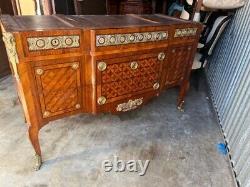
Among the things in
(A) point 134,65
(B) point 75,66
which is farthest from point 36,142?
(A) point 134,65

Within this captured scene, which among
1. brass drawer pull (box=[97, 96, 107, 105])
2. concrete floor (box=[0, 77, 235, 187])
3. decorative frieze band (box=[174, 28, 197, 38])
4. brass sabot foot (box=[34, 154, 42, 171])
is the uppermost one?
decorative frieze band (box=[174, 28, 197, 38])

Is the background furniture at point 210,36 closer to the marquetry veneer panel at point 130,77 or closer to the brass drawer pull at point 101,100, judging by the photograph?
the marquetry veneer panel at point 130,77

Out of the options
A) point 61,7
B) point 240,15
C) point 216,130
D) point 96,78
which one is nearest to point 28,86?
point 96,78

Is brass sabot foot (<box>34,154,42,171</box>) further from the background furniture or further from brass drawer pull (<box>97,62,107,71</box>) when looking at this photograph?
the background furniture

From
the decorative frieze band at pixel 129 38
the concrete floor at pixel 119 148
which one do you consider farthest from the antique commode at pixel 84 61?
the concrete floor at pixel 119 148

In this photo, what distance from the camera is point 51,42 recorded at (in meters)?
1.10

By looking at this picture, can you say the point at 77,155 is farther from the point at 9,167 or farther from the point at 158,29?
the point at 158,29

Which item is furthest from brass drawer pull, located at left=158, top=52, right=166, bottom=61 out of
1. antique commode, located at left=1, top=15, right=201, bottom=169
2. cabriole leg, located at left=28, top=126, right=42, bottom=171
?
cabriole leg, located at left=28, top=126, right=42, bottom=171

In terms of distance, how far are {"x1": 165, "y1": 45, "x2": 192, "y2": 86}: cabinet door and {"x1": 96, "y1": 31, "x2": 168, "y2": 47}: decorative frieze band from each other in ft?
0.69

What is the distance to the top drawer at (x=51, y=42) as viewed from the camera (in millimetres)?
1047

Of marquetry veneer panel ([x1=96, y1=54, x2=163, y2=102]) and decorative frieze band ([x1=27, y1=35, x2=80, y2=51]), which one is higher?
decorative frieze band ([x1=27, y1=35, x2=80, y2=51])

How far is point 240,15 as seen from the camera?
1.86 meters

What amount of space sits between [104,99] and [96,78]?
0.18 m

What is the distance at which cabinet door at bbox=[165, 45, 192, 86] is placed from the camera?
1.66 metres
